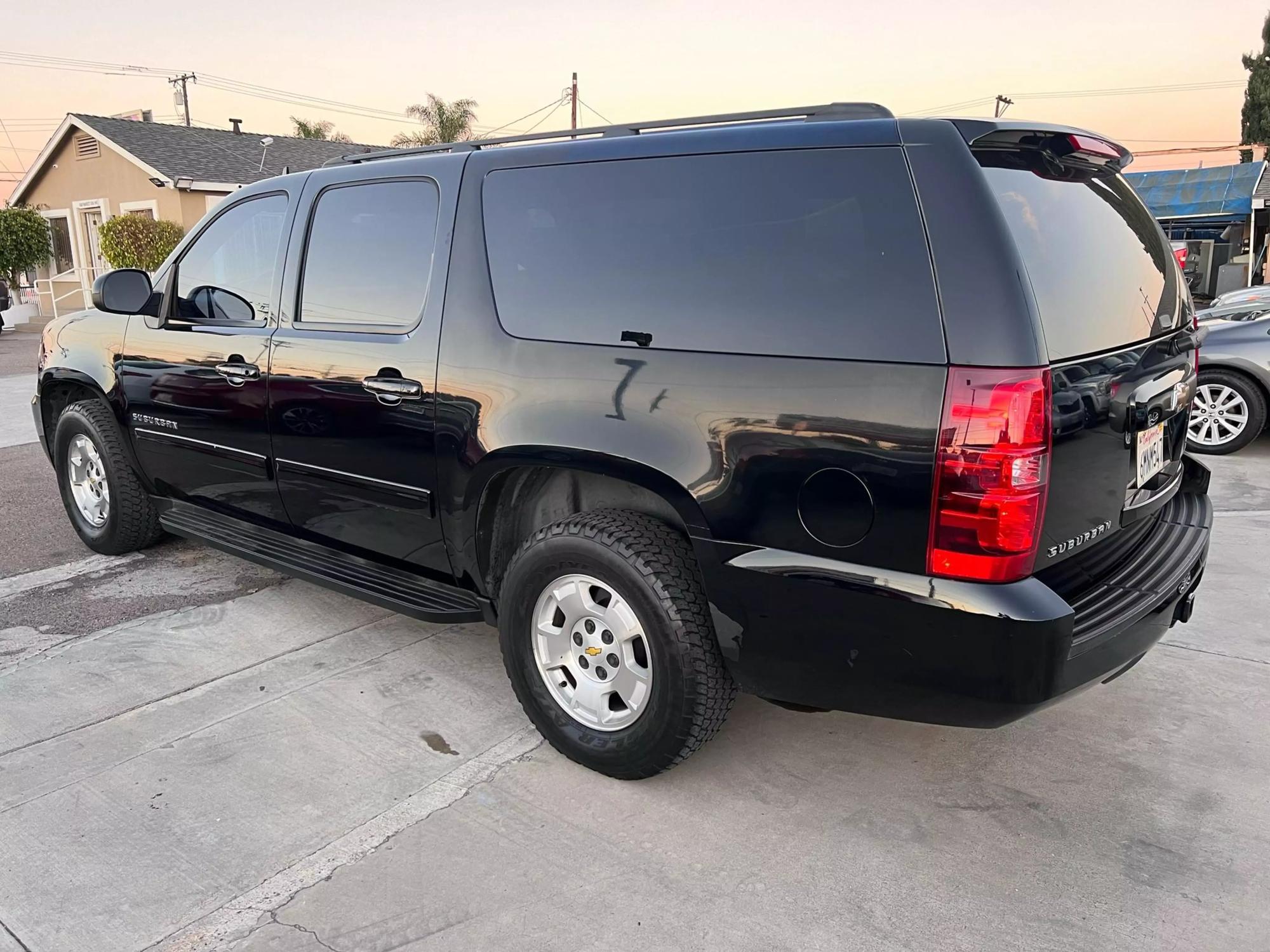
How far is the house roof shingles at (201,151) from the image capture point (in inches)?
840

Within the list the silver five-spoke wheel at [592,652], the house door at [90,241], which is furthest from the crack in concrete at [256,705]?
the house door at [90,241]

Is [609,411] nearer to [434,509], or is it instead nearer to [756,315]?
[756,315]

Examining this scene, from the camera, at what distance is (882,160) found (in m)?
2.37

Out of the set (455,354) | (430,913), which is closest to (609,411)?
(455,354)

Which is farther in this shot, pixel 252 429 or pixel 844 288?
pixel 252 429

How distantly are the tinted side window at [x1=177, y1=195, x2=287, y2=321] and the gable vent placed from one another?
21707 mm

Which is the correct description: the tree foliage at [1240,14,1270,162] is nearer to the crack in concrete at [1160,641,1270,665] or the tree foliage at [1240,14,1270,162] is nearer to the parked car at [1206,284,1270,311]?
the parked car at [1206,284,1270,311]

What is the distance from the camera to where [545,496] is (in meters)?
3.24

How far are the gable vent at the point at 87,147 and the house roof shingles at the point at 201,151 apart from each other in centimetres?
46

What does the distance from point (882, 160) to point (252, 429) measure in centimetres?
273

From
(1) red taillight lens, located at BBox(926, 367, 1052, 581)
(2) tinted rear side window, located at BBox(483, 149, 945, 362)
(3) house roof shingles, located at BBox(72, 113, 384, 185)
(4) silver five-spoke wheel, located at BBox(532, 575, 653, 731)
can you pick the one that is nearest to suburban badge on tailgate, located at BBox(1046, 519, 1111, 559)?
(1) red taillight lens, located at BBox(926, 367, 1052, 581)

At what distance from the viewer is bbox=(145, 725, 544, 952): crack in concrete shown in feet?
7.75

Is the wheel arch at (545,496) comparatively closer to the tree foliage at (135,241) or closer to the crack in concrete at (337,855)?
the crack in concrete at (337,855)

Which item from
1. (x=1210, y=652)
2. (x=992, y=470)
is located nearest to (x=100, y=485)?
(x=992, y=470)
